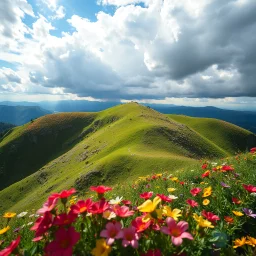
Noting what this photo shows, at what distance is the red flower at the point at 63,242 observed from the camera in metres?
2.13

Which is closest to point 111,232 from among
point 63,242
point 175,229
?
point 63,242

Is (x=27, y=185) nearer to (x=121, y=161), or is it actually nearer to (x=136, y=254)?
(x=121, y=161)

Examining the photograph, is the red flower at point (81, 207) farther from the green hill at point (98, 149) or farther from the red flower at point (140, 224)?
the green hill at point (98, 149)

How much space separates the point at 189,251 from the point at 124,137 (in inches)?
2635

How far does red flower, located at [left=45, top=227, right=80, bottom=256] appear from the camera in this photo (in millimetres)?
2131

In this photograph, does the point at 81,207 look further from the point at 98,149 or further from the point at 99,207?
the point at 98,149

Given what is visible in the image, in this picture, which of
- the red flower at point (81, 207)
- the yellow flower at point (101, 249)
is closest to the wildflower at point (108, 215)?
the red flower at point (81, 207)

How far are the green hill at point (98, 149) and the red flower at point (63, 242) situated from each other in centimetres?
1988

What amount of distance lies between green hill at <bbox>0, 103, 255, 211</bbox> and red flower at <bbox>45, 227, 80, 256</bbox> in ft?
65.2

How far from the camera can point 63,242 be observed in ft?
7.34

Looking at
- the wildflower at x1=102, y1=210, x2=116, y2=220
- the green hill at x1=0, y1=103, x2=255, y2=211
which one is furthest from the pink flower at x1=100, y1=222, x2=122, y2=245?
the green hill at x1=0, y1=103, x2=255, y2=211

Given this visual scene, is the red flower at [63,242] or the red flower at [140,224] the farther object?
the red flower at [140,224]

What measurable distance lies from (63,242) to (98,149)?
240 ft

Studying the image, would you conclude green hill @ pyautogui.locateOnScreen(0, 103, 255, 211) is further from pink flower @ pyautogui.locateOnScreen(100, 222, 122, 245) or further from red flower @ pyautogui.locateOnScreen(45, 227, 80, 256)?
red flower @ pyautogui.locateOnScreen(45, 227, 80, 256)
